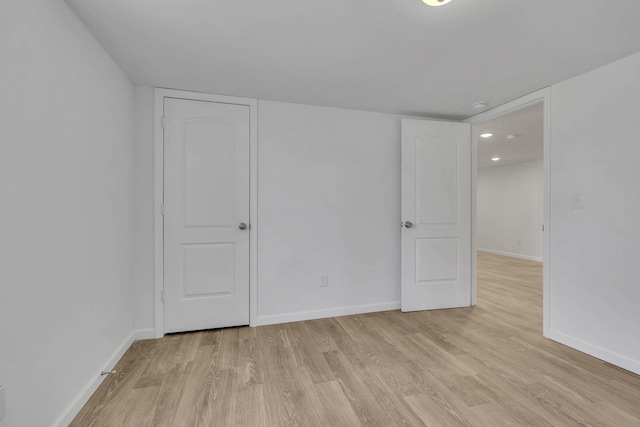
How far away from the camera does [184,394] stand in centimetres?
166

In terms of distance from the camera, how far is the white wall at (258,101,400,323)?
2.72 m

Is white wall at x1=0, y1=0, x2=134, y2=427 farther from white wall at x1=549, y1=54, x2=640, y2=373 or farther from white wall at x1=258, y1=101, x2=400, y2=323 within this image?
white wall at x1=549, y1=54, x2=640, y2=373

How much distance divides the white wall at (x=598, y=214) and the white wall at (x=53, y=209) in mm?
3335

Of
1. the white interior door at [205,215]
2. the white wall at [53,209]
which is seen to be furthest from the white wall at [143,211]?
the white wall at [53,209]

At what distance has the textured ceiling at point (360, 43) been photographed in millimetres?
1451

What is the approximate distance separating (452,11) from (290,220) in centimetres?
197

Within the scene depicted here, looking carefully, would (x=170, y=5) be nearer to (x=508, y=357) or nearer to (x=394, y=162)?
(x=394, y=162)

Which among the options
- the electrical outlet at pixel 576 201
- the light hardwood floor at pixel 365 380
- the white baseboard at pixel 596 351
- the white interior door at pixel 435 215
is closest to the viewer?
the light hardwood floor at pixel 365 380

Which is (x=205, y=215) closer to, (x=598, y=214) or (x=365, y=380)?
(x=365, y=380)

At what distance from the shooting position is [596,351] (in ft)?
6.77

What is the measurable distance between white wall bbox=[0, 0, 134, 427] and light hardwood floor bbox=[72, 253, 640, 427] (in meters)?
0.37

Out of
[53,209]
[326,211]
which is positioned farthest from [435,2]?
[53,209]

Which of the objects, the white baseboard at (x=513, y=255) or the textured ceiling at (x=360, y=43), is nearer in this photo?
the textured ceiling at (x=360, y=43)

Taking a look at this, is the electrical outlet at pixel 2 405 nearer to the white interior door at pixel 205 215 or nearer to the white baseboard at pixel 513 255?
Answer: the white interior door at pixel 205 215
